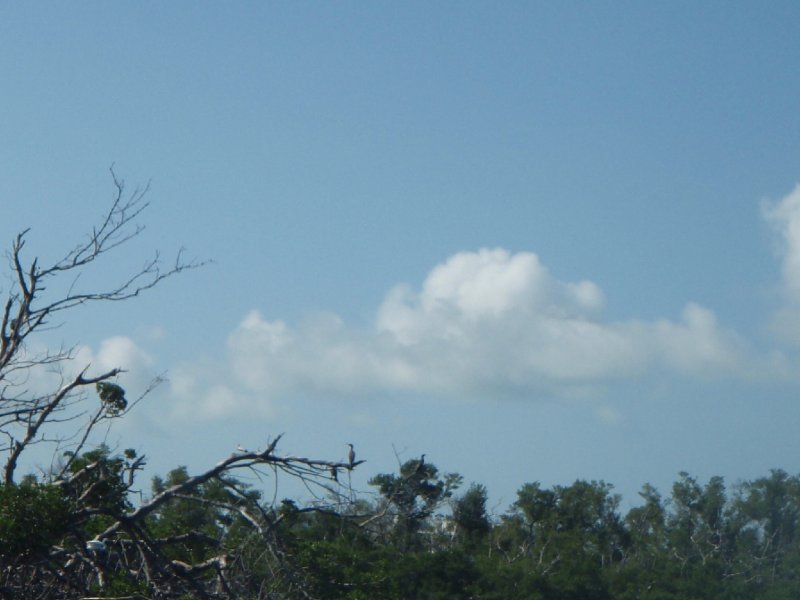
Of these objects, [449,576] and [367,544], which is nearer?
[367,544]

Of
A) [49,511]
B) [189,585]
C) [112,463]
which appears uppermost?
[112,463]

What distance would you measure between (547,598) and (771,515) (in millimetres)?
33366

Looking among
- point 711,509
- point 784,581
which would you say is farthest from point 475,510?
point 711,509

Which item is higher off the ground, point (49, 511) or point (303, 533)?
point (303, 533)

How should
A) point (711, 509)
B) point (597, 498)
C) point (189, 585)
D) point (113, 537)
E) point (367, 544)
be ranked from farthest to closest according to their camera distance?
1. point (711, 509)
2. point (597, 498)
3. point (367, 544)
4. point (113, 537)
5. point (189, 585)

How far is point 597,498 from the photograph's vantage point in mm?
47969

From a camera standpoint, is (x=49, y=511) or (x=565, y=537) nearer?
(x=49, y=511)

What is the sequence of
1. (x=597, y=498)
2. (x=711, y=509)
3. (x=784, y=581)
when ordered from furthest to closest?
(x=711, y=509)
(x=784, y=581)
(x=597, y=498)

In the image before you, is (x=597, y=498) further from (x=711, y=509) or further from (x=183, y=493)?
(x=183, y=493)

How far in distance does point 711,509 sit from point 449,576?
31.8 m

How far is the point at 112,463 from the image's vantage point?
41.0 ft

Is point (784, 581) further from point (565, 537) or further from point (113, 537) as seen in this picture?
point (113, 537)

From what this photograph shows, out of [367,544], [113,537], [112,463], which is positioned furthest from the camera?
[367,544]

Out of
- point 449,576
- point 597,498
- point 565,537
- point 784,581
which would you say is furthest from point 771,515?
point 449,576
